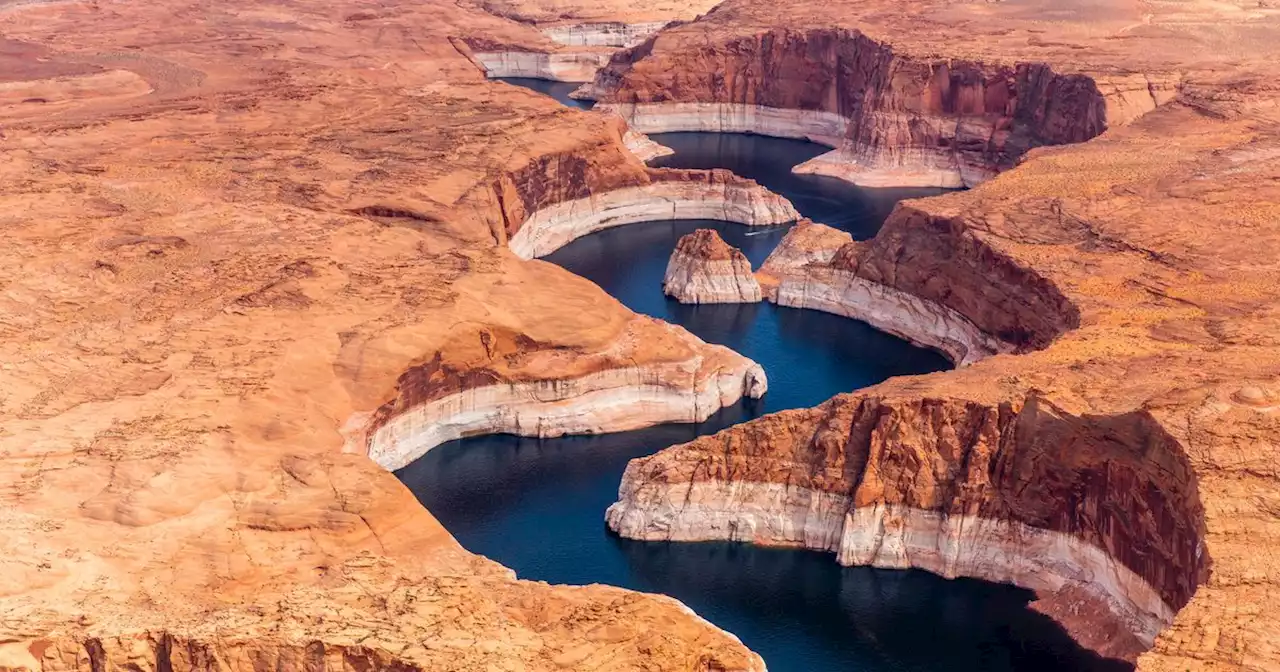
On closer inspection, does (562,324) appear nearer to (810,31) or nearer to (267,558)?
(267,558)

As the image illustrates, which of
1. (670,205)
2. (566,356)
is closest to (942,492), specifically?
(566,356)

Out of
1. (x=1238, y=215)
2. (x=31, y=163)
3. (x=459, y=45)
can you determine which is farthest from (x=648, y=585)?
(x=459, y=45)

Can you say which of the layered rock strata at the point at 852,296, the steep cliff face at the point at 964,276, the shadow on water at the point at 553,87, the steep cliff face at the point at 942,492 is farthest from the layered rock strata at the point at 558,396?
the shadow on water at the point at 553,87

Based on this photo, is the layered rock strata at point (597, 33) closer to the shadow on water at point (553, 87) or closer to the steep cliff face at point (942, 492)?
the shadow on water at point (553, 87)

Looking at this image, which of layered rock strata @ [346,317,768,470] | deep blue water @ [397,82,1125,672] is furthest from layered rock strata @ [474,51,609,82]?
layered rock strata @ [346,317,768,470]

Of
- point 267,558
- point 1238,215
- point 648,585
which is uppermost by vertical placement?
point 1238,215

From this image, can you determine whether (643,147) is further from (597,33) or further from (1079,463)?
(1079,463)
